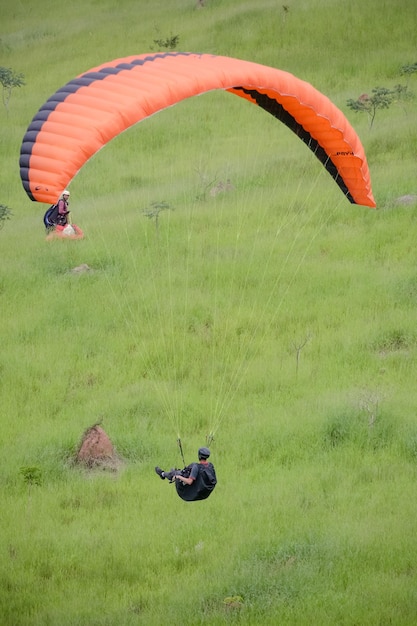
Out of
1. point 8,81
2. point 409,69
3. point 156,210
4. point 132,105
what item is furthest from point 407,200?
point 8,81

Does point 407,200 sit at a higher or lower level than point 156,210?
higher

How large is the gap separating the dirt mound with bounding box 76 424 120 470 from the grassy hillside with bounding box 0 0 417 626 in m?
0.23

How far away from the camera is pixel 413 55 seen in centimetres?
4334

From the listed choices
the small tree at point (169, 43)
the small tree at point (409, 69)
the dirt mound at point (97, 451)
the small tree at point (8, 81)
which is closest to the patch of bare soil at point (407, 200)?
the dirt mound at point (97, 451)

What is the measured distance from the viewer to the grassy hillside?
1550cm

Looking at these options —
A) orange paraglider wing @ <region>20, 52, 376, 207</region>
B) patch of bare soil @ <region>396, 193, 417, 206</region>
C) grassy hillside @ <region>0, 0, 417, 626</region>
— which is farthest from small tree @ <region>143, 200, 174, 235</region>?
orange paraglider wing @ <region>20, 52, 376, 207</region>

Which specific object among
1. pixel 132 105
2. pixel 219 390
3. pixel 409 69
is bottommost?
pixel 219 390

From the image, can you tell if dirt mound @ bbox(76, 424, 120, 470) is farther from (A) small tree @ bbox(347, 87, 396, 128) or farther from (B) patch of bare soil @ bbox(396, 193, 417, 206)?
(A) small tree @ bbox(347, 87, 396, 128)

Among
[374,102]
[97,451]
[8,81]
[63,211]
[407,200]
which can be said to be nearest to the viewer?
[97,451]

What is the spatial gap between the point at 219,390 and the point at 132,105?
712 centimetres

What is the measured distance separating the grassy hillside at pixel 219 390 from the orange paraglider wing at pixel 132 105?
4.15 m

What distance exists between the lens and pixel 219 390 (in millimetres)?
20656

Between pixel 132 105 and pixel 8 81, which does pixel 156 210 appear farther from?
pixel 8 81

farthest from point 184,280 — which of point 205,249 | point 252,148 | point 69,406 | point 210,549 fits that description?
point 252,148
